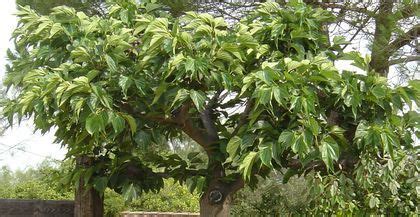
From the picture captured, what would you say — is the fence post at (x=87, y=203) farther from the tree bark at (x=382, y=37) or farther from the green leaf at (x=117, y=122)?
the tree bark at (x=382, y=37)

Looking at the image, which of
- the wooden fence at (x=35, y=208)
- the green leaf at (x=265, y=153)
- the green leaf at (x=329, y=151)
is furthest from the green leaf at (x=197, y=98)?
the wooden fence at (x=35, y=208)

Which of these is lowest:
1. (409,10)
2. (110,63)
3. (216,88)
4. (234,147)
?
(234,147)

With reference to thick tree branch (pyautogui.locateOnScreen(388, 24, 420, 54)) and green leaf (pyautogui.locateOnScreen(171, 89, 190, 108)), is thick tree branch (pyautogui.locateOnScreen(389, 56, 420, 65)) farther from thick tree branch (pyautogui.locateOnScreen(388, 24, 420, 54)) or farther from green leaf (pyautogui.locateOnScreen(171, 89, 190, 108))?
green leaf (pyautogui.locateOnScreen(171, 89, 190, 108))

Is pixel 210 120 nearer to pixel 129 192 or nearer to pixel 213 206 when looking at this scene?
pixel 213 206

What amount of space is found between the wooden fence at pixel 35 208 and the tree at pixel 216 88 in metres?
1.10

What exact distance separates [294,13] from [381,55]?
1461mm

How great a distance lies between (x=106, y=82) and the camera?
409 centimetres

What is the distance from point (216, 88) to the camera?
434 cm

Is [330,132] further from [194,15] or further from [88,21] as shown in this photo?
[88,21]

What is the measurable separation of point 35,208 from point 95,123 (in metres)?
2.23

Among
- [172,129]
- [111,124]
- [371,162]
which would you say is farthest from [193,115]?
[371,162]

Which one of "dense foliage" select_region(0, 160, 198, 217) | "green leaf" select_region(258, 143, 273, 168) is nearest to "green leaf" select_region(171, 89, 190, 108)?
"green leaf" select_region(258, 143, 273, 168)

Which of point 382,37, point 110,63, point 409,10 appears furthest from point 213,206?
point 409,10

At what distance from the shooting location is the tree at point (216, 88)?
3871 mm
